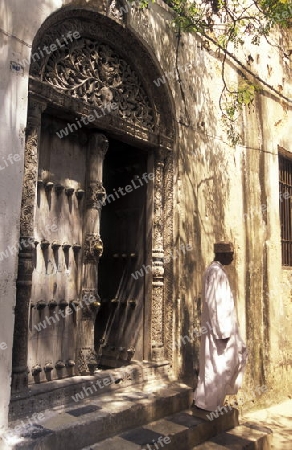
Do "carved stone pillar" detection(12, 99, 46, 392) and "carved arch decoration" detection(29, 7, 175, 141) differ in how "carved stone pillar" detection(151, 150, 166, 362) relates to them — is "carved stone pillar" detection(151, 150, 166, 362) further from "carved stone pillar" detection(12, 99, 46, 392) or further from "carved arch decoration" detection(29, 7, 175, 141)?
"carved stone pillar" detection(12, 99, 46, 392)

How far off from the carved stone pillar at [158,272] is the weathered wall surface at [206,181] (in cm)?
18

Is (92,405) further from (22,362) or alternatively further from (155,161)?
(155,161)

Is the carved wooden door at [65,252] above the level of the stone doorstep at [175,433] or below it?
above

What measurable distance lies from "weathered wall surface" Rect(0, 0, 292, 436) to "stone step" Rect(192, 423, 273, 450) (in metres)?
0.72

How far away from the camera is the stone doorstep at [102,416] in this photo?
295cm

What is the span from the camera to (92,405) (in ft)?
11.5

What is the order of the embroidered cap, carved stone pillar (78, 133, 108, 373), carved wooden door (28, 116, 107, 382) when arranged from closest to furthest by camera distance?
carved wooden door (28, 116, 107, 382) → carved stone pillar (78, 133, 108, 373) → the embroidered cap

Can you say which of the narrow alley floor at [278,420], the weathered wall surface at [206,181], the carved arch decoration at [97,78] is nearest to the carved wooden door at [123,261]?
the weathered wall surface at [206,181]

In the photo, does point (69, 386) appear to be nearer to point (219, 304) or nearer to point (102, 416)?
point (102, 416)

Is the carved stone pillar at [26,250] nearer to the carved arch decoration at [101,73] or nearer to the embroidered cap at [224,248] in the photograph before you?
the carved arch decoration at [101,73]

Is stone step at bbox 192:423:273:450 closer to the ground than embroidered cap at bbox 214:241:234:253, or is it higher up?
closer to the ground

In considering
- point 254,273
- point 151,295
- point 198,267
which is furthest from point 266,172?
point 151,295

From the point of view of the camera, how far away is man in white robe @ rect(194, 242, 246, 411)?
12.9 feet

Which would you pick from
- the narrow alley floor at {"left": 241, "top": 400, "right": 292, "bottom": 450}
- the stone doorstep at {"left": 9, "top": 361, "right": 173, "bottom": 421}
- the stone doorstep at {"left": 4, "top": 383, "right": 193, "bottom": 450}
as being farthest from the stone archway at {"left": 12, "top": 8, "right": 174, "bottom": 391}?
the narrow alley floor at {"left": 241, "top": 400, "right": 292, "bottom": 450}
